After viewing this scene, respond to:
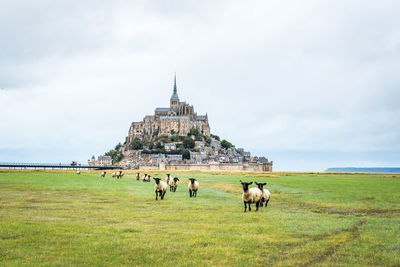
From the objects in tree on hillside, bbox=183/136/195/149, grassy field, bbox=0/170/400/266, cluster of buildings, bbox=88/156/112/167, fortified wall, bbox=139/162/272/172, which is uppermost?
tree on hillside, bbox=183/136/195/149

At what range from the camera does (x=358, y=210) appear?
1891 centimetres

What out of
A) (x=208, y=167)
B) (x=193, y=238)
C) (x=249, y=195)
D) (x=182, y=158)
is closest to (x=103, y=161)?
(x=182, y=158)

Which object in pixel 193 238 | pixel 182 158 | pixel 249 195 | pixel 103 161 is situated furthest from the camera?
pixel 103 161

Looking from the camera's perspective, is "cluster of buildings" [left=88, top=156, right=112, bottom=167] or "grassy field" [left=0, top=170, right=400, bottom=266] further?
"cluster of buildings" [left=88, top=156, right=112, bottom=167]

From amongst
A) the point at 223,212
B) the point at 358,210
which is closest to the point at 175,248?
the point at 223,212

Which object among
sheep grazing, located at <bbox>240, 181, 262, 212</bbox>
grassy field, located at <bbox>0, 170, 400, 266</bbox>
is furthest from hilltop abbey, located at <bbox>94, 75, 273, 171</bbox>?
grassy field, located at <bbox>0, 170, 400, 266</bbox>

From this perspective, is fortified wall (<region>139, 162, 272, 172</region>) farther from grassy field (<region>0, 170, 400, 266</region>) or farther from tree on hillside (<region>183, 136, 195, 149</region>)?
grassy field (<region>0, 170, 400, 266</region>)

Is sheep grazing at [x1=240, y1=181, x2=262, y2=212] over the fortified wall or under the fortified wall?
under

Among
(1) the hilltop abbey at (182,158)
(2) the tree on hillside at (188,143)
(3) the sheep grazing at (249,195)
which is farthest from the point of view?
(2) the tree on hillside at (188,143)

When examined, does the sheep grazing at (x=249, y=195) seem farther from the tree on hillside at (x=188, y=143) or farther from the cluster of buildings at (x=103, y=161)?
the cluster of buildings at (x=103, y=161)

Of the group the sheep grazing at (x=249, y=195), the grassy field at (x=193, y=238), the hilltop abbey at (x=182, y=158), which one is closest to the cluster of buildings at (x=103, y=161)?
the hilltop abbey at (x=182, y=158)

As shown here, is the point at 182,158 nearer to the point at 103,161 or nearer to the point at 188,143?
the point at 188,143

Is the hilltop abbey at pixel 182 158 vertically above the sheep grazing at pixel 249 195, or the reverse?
the hilltop abbey at pixel 182 158

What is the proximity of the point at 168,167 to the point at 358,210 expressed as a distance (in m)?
146
